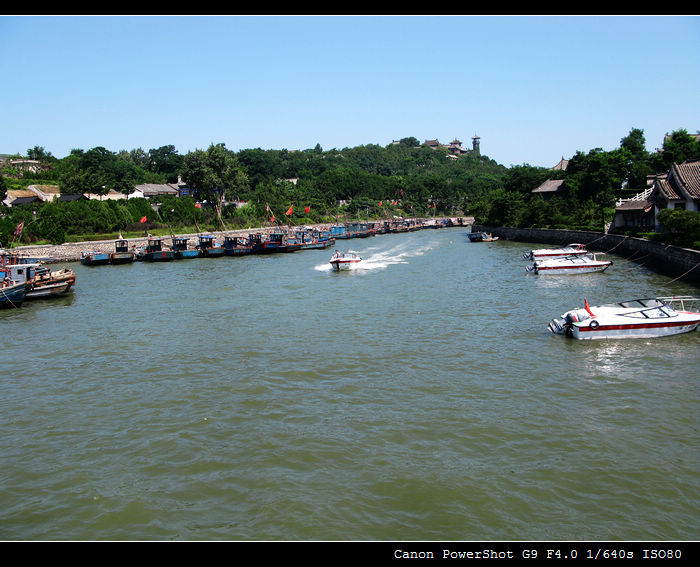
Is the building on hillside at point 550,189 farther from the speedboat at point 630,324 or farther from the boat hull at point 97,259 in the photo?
the speedboat at point 630,324

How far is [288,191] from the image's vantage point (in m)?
99.1

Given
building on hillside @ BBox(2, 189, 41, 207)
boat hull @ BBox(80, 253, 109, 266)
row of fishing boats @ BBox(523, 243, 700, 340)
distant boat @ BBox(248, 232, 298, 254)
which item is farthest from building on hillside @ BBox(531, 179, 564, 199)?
building on hillside @ BBox(2, 189, 41, 207)

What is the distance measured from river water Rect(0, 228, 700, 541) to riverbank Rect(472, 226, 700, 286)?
982 centimetres

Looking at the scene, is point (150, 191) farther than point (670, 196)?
Yes

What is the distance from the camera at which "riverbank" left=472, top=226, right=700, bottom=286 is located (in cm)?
2628

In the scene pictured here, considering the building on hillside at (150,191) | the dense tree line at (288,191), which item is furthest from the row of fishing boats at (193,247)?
the building on hillside at (150,191)

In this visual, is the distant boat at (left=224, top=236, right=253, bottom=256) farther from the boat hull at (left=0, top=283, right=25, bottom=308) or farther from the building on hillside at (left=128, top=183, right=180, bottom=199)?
the building on hillside at (left=128, top=183, right=180, bottom=199)

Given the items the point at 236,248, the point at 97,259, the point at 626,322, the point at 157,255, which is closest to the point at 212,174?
the point at 236,248

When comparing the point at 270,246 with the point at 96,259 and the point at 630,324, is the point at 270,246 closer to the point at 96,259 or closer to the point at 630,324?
the point at 96,259

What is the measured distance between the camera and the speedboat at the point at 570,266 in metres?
32.0

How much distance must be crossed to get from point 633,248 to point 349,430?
33.6m

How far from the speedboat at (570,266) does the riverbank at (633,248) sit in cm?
285

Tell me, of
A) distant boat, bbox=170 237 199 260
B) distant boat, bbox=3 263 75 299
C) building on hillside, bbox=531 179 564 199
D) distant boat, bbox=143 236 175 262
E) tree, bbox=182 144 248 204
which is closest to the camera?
distant boat, bbox=3 263 75 299
